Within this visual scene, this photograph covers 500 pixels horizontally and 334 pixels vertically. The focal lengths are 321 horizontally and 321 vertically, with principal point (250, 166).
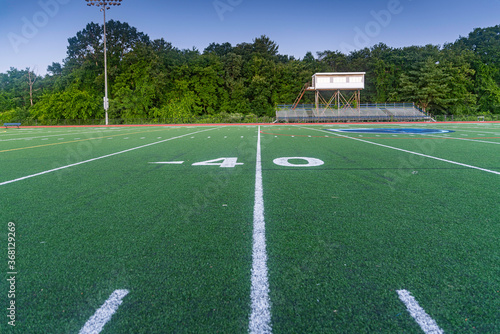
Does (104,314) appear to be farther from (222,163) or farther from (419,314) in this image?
(222,163)

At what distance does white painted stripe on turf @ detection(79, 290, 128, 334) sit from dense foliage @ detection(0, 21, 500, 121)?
47886 mm

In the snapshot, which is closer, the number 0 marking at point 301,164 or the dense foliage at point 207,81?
the number 0 marking at point 301,164

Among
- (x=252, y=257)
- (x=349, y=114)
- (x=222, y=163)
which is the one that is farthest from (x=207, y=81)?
(x=252, y=257)

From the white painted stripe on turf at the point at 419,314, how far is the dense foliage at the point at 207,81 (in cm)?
4830

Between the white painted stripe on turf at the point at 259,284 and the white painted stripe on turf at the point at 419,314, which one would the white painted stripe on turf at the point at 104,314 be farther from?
the white painted stripe on turf at the point at 419,314

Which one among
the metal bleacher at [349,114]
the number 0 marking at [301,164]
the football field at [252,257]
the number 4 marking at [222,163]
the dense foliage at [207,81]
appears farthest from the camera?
the dense foliage at [207,81]

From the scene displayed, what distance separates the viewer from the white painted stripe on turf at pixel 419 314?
1688 mm

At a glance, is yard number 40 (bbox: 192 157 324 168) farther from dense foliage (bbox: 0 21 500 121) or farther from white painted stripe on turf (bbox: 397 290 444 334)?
dense foliage (bbox: 0 21 500 121)

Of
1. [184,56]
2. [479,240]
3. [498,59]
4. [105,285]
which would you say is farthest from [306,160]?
[498,59]

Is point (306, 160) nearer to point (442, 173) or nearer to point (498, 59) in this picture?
point (442, 173)

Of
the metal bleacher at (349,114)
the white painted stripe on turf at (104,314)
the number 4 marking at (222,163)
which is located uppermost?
the metal bleacher at (349,114)

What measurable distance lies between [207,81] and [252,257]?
5308 cm

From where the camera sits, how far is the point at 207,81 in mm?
53000

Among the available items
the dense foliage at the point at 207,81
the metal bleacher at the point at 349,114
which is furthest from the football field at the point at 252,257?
the dense foliage at the point at 207,81
